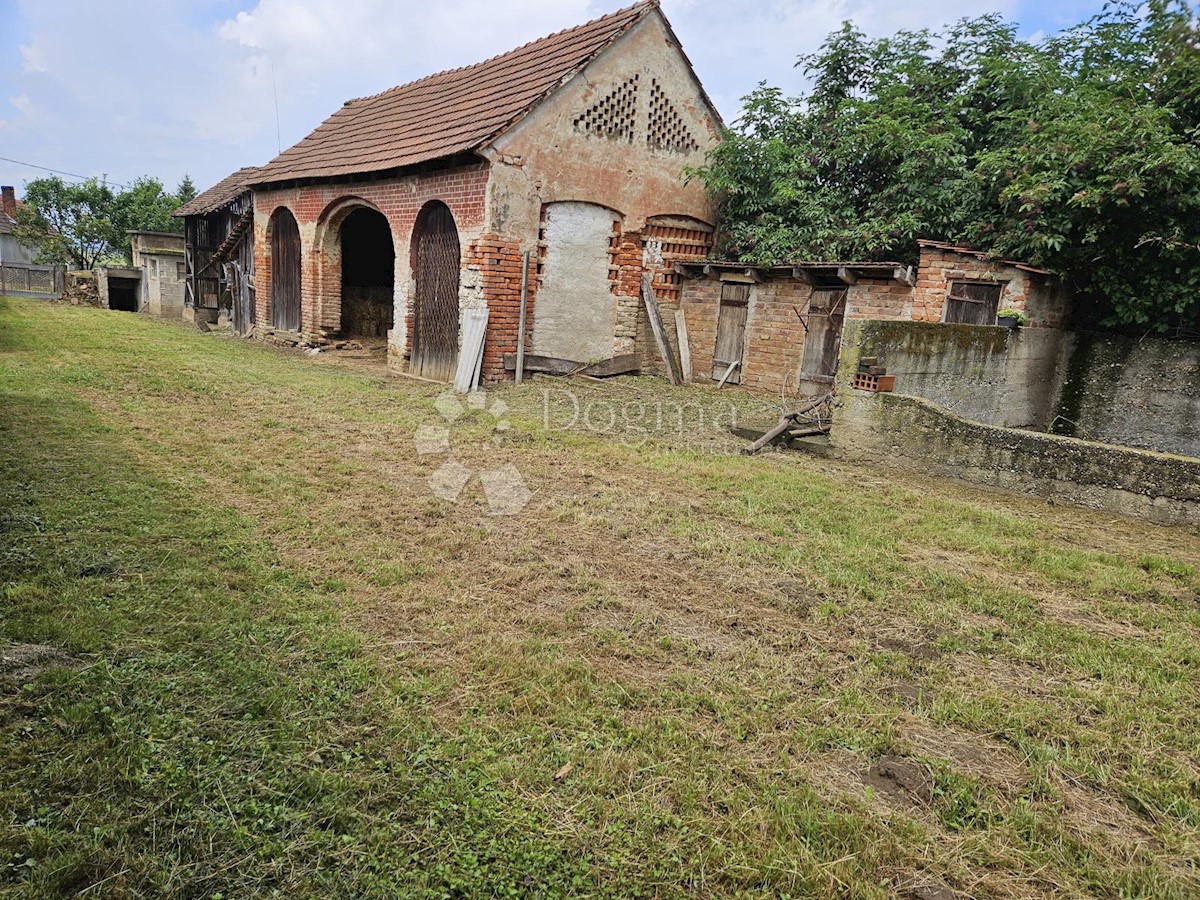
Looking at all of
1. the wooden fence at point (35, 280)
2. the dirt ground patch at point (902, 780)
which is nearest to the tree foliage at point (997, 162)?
the dirt ground patch at point (902, 780)

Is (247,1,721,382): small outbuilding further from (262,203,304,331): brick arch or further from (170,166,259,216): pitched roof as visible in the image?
(170,166,259,216): pitched roof

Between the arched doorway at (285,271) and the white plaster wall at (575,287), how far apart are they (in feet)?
23.7

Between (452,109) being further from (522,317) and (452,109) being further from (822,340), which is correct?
(822,340)

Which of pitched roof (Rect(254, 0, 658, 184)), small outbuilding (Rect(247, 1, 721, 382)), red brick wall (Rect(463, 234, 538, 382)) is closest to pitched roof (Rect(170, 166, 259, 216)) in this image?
pitched roof (Rect(254, 0, 658, 184))

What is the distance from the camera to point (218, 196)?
2430 centimetres

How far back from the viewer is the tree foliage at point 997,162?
374 inches

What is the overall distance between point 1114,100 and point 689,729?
11.8 meters

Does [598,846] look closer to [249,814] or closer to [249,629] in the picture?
[249,814]

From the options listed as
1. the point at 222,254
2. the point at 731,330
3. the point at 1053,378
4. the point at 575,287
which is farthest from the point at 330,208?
the point at 1053,378

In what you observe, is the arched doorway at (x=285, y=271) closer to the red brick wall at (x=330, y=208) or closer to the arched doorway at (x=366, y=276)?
the red brick wall at (x=330, y=208)

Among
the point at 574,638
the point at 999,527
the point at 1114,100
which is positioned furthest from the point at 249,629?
the point at 1114,100

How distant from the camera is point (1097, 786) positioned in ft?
9.25

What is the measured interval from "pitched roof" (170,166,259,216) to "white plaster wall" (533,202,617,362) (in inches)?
465

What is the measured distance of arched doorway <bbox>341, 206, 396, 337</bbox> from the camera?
1839 centimetres
